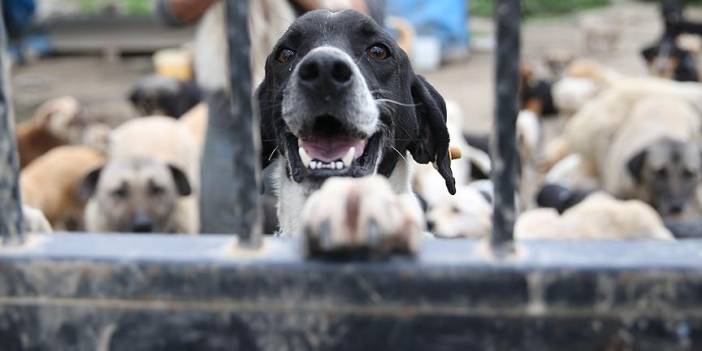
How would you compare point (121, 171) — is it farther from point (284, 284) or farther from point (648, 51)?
point (648, 51)

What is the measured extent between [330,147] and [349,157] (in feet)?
0.23

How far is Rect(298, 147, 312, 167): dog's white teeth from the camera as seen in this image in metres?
2.50

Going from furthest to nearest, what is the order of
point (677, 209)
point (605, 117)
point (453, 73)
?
point (453, 73) < point (605, 117) < point (677, 209)

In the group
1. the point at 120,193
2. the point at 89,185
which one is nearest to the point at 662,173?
the point at 120,193

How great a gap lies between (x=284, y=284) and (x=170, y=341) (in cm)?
18

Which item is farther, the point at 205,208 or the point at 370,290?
the point at 205,208

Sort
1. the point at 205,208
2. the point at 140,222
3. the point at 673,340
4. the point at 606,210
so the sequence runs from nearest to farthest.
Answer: the point at 673,340
the point at 205,208
the point at 606,210
the point at 140,222

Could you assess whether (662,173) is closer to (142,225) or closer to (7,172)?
(142,225)

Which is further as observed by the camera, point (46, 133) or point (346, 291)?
point (46, 133)

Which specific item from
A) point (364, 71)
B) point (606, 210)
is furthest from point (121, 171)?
point (364, 71)

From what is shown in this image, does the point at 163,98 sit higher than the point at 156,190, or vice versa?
the point at 156,190

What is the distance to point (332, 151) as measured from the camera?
99.3 inches

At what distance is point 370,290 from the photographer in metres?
1.13

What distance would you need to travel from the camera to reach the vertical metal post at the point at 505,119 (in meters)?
1.13
